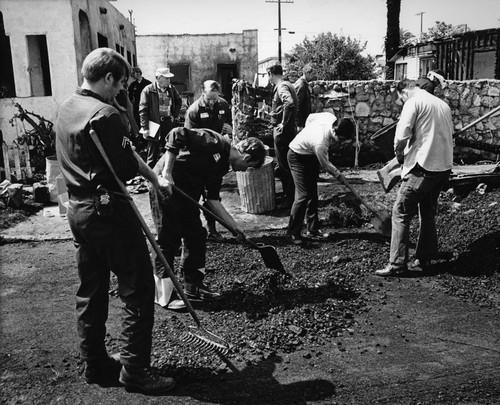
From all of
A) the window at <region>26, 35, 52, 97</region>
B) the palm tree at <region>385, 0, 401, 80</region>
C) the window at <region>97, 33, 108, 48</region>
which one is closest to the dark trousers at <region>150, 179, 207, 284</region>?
the window at <region>26, 35, 52, 97</region>

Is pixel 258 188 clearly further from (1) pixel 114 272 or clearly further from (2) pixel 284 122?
(1) pixel 114 272

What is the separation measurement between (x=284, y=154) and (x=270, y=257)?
3436 mm

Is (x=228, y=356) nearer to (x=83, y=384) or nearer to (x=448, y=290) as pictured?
(x=83, y=384)

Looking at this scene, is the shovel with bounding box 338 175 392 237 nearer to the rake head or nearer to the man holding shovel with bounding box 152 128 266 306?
the man holding shovel with bounding box 152 128 266 306

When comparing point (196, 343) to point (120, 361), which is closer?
point (120, 361)

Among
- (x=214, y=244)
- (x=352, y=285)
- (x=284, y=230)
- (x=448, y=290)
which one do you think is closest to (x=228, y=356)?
(x=352, y=285)

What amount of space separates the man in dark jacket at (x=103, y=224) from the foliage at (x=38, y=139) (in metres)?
8.01

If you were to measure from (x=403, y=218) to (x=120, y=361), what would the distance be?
3251 millimetres

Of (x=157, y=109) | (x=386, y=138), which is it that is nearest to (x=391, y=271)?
(x=386, y=138)

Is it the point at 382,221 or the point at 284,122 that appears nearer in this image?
Answer: the point at 382,221

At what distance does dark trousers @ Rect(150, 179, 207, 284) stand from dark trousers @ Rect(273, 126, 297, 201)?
342 cm

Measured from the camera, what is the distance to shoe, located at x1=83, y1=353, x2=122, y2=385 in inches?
127

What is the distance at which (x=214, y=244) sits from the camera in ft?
20.7

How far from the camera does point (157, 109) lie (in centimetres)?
817
